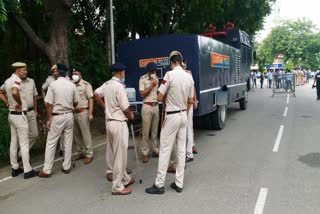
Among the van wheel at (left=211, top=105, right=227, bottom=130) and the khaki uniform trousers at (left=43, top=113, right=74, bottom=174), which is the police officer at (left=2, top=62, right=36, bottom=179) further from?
the van wheel at (left=211, top=105, right=227, bottom=130)

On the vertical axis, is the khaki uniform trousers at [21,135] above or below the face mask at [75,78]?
below

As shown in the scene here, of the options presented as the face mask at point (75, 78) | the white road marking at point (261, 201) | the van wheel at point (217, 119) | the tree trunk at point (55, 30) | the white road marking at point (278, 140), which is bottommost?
the white road marking at point (261, 201)

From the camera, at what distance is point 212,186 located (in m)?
5.80

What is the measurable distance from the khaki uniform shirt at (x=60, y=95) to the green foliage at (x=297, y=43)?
58263 mm

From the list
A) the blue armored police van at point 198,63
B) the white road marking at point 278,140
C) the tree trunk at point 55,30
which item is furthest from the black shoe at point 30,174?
the white road marking at point 278,140

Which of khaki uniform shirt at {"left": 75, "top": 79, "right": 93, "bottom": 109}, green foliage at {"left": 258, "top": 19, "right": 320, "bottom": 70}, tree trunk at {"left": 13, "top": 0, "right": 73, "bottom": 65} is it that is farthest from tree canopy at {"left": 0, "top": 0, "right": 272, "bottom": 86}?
green foliage at {"left": 258, "top": 19, "right": 320, "bottom": 70}

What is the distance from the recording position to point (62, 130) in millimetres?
6598

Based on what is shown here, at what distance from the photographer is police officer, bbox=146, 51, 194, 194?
5.55 meters

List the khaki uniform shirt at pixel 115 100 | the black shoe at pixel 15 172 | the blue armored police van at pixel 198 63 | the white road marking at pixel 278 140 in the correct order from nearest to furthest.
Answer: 1. the khaki uniform shirt at pixel 115 100
2. the black shoe at pixel 15 172
3. the white road marking at pixel 278 140
4. the blue armored police van at pixel 198 63

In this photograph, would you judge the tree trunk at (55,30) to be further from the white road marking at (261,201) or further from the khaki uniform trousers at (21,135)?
the white road marking at (261,201)

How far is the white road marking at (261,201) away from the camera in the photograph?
15.8ft

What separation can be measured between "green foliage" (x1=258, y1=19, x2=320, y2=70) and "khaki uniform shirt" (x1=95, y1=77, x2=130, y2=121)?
58.9m

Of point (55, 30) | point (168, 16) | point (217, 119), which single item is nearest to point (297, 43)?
point (168, 16)

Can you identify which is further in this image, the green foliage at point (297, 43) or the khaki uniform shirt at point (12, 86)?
the green foliage at point (297, 43)
